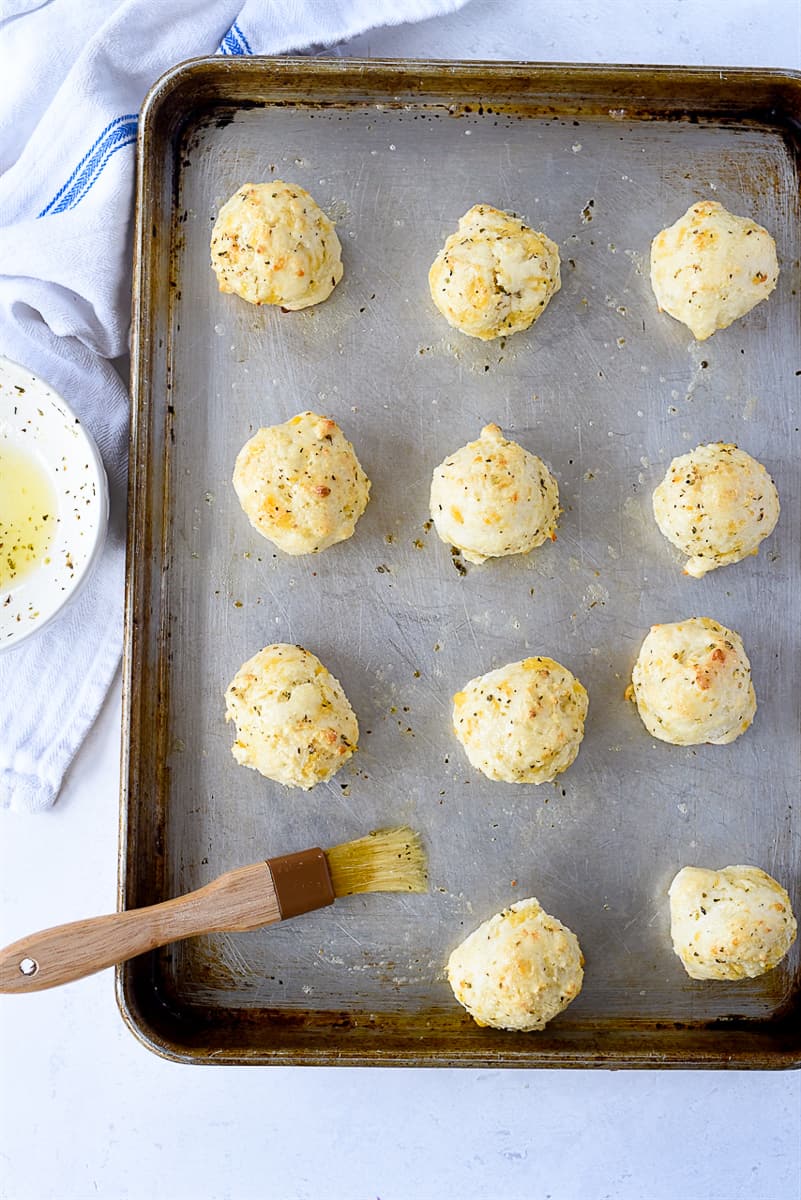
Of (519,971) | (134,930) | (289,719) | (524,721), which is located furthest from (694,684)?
(134,930)

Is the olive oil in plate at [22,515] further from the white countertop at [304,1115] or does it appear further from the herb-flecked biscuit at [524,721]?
the herb-flecked biscuit at [524,721]

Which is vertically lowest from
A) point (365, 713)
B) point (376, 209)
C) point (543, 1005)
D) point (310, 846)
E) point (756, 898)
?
point (543, 1005)

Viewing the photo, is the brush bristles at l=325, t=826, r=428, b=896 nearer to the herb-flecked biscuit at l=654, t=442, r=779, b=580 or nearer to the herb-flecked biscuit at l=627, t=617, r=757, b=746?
the herb-flecked biscuit at l=627, t=617, r=757, b=746

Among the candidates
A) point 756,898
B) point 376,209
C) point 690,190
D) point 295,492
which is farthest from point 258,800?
point 690,190

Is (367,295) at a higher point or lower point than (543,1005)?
higher

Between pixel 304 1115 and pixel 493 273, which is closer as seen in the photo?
pixel 493 273

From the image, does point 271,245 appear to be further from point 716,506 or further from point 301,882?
point 301,882

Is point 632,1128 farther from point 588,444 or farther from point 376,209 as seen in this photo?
point 376,209
